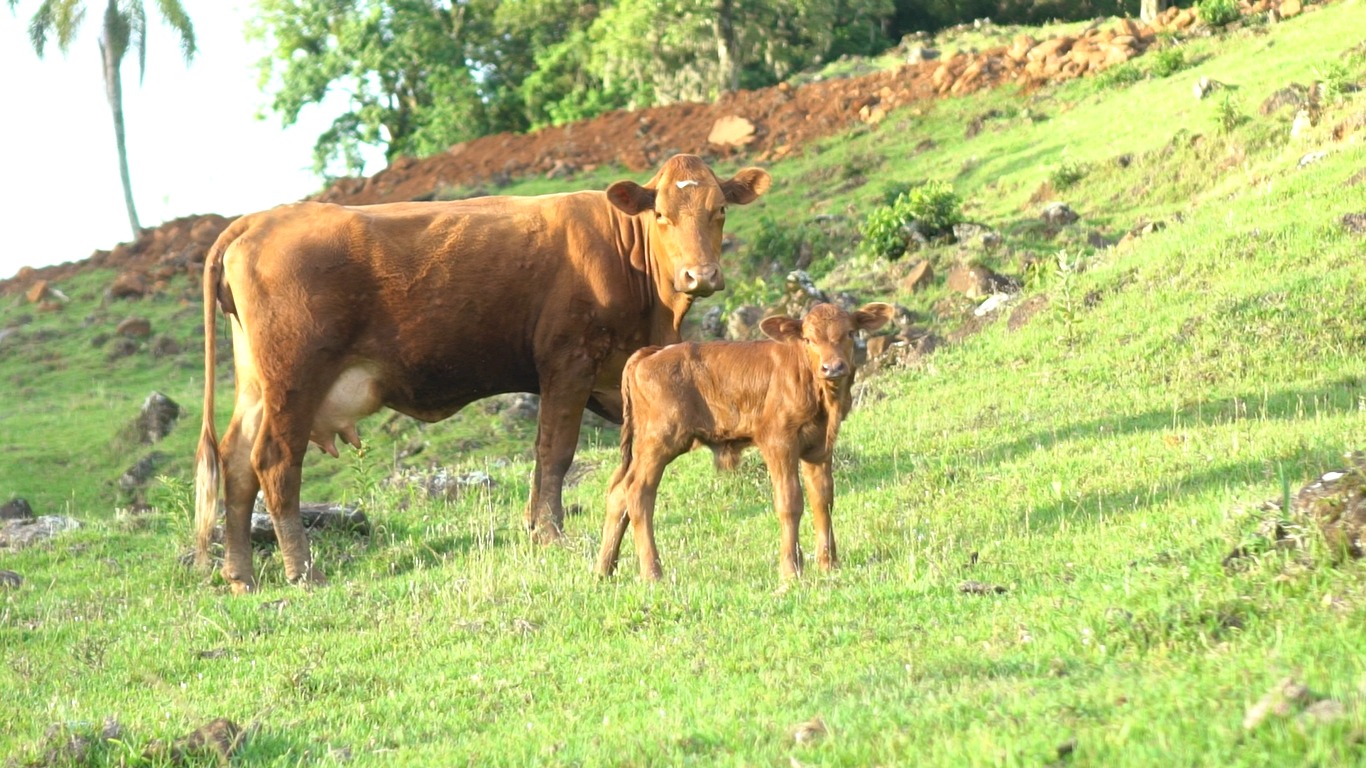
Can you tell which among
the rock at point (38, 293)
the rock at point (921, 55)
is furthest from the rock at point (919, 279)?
the rock at point (38, 293)

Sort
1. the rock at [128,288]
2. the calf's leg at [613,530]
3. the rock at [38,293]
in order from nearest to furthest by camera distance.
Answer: the calf's leg at [613,530]
the rock at [128,288]
the rock at [38,293]

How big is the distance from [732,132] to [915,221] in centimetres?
1446

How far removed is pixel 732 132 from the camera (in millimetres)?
36906

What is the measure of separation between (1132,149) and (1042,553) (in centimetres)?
1737

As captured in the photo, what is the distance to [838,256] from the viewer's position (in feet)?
84.6

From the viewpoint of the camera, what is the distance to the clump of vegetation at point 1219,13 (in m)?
31.9

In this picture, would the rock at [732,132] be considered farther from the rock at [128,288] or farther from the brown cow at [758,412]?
the brown cow at [758,412]

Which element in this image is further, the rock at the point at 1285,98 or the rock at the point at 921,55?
the rock at the point at 921,55

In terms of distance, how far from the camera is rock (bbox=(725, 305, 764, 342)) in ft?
67.9

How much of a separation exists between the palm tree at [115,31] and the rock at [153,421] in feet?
69.1

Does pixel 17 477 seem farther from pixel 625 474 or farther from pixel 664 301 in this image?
pixel 625 474

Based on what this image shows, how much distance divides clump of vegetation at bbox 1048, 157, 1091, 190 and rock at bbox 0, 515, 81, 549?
15.3 meters

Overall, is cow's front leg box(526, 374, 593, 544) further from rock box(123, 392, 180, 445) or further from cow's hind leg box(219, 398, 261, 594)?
rock box(123, 392, 180, 445)

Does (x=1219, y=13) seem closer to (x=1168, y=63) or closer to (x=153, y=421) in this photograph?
(x=1168, y=63)
